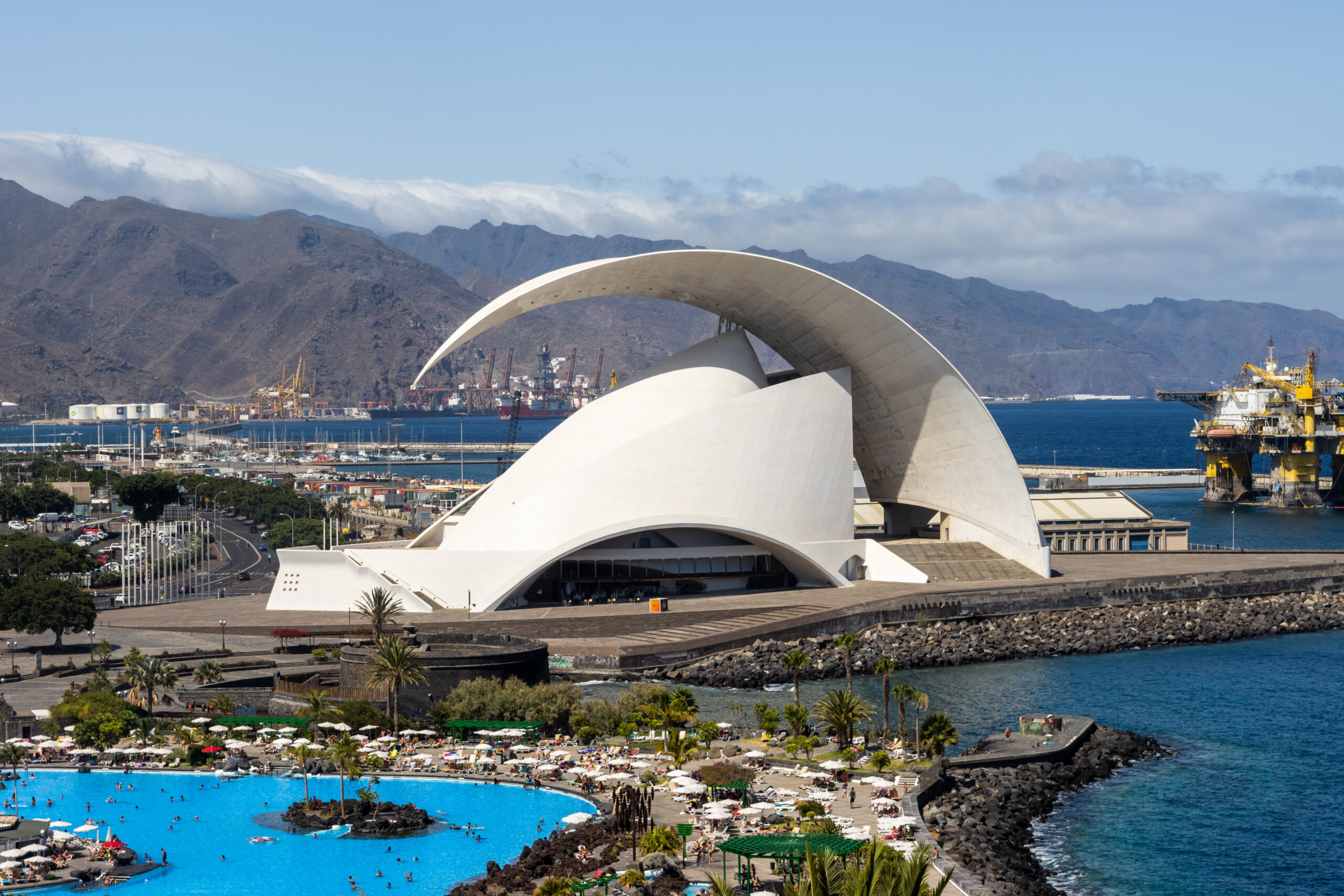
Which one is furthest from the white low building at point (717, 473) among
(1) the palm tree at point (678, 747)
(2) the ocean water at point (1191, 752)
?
(1) the palm tree at point (678, 747)

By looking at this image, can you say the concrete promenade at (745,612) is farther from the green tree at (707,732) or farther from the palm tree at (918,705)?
the palm tree at (918,705)

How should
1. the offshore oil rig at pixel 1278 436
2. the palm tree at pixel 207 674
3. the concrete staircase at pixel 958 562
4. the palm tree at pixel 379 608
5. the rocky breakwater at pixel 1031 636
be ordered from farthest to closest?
the offshore oil rig at pixel 1278 436 < the concrete staircase at pixel 958 562 < the rocky breakwater at pixel 1031 636 < the palm tree at pixel 207 674 < the palm tree at pixel 379 608

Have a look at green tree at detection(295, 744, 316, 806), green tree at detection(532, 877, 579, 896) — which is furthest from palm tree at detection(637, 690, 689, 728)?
green tree at detection(532, 877, 579, 896)

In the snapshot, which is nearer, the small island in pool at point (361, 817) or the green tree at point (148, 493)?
the small island in pool at point (361, 817)

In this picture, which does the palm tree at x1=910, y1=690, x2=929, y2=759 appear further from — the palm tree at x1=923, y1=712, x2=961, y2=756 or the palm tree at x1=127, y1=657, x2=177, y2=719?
the palm tree at x1=127, y1=657, x2=177, y2=719

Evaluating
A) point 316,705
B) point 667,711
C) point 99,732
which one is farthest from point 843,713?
point 99,732

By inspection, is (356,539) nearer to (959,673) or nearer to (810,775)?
(959,673)

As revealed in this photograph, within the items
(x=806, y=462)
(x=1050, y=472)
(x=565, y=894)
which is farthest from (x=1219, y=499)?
(x=565, y=894)
